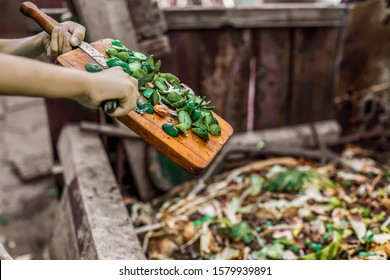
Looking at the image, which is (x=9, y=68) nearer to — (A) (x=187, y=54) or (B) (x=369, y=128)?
(A) (x=187, y=54)

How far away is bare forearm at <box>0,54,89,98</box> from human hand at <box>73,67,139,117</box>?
2 cm

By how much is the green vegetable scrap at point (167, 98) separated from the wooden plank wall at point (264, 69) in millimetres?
992

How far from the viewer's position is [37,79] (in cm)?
95

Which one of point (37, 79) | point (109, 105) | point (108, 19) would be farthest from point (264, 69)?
point (37, 79)

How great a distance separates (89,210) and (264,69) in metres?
1.38

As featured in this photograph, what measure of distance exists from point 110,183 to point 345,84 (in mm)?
1638

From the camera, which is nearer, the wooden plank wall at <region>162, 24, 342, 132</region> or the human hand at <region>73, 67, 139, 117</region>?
the human hand at <region>73, 67, 139, 117</region>

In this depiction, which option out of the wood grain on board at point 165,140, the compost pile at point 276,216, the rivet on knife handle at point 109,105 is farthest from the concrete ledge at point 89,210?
the rivet on knife handle at point 109,105

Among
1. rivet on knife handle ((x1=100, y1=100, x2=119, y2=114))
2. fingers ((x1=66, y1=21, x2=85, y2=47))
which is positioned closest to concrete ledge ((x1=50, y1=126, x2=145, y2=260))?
rivet on knife handle ((x1=100, y1=100, x2=119, y2=114))

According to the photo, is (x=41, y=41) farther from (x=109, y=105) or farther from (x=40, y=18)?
(x=109, y=105)

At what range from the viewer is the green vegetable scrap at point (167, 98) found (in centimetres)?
121

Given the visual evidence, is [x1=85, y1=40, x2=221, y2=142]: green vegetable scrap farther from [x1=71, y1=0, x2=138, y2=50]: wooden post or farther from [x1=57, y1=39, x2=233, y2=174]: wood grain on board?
[x1=71, y1=0, x2=138, y2=50]: wooden post

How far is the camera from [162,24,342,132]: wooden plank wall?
7.86 ft

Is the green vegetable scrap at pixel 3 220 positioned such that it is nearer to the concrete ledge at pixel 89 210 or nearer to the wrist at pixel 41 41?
the concrete ledge at pixel 89 210
